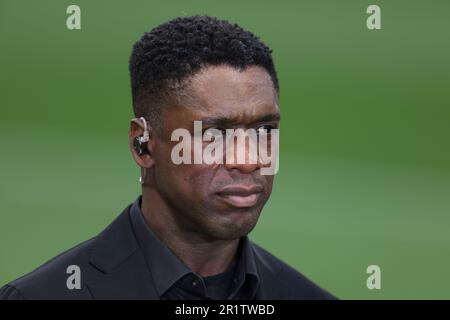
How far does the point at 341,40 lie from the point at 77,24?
1.45m

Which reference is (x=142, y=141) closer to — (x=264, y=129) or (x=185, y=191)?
(x=185, y=191)

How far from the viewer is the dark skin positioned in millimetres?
2156

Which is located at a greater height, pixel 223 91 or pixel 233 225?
pixel 223 91

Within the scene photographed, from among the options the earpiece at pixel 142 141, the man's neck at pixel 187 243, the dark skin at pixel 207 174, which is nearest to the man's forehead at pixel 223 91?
the dark skin at pixel 207 174

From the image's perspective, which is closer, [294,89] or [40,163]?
[40,163]

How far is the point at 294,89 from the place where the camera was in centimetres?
424

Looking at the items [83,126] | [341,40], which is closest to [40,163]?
[83,126]

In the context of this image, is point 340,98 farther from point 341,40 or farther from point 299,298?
point 299,298

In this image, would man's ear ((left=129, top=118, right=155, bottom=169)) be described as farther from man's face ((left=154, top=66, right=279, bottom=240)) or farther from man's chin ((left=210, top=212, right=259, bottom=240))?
man's chin ((left=210, top=212, right=259, bottom=240))

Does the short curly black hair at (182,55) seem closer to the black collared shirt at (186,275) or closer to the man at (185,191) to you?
the man at (185,191)

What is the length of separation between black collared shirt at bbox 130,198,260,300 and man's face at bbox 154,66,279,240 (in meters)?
0.11

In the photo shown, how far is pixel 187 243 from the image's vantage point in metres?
2.29

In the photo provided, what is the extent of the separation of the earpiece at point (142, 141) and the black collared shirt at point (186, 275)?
0.50 ft

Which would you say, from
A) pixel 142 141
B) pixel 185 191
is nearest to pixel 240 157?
pixel 185 191
